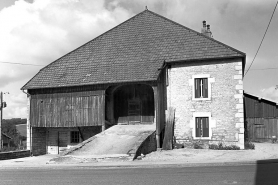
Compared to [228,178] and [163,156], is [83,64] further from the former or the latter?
[228,178]

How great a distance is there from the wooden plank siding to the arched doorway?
1.79 metres

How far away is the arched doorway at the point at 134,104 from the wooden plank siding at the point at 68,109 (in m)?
1.79

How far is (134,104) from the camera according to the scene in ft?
72.3

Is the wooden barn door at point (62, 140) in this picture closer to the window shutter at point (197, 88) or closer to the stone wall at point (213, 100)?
the stone wall at point (213, 100)

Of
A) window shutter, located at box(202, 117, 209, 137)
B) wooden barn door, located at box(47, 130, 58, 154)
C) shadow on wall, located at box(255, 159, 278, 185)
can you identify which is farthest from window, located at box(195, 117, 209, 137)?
wooden barn door, located at box(47, 130, 58, 154)

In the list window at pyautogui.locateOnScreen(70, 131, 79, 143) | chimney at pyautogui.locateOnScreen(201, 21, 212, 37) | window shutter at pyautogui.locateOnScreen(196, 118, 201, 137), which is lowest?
window at pyautogui.locateOnScreen(70, 131, 79, 143)

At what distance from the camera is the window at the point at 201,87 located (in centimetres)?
2014

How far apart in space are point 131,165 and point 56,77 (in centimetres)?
1155

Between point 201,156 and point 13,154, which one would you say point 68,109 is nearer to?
point 13,154

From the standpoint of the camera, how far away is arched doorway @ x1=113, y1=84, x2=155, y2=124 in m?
21.6

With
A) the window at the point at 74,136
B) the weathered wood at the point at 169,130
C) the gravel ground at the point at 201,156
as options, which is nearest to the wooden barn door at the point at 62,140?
the window at the point at 74,136

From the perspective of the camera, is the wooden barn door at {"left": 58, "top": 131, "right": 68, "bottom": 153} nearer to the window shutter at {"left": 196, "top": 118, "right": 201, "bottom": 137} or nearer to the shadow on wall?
the window shutter at {"left": 196, "top": 118, "right": 201, "bottom": 137}

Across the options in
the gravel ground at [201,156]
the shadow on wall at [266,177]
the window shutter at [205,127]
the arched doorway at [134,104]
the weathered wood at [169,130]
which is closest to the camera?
the shadow on wall at [266,177]

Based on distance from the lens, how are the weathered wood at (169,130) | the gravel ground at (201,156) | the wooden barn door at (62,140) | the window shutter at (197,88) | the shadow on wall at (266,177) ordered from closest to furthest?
the shadow on wall at (266,177)
the gravel ground at (201,156)
the weathered wood at (169,130)
the window shutter at (197,88)
the wooden barn door at (62,140)
